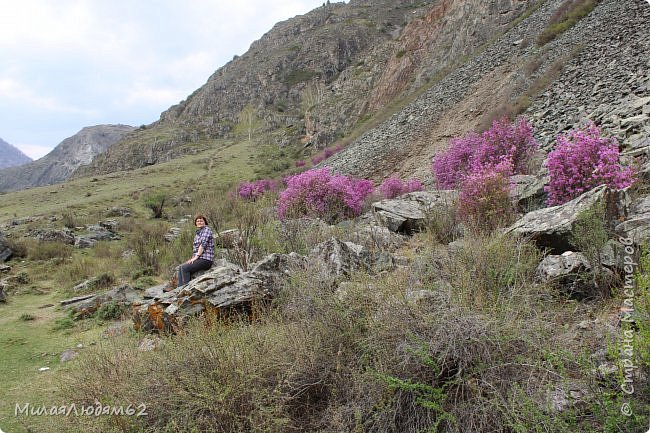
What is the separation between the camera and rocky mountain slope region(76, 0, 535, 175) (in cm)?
2972

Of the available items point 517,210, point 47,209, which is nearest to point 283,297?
point 517,210

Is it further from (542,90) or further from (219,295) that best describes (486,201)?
(542,90)

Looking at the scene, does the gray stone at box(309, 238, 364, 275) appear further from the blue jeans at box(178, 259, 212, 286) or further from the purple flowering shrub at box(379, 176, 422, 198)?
the purple flowering shrub at box(379, 176, 422, 198)

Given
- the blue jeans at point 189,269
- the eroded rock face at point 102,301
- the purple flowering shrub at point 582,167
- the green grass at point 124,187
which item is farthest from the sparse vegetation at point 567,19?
the green grass at point 124,187

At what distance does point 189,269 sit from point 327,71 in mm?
89541

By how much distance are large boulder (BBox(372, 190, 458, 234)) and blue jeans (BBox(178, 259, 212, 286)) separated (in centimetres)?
372

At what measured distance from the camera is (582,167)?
16.4ft

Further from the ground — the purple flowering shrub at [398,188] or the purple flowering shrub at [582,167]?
the purple flowering shrub at [582,167]

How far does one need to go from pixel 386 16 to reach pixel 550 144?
343 feet

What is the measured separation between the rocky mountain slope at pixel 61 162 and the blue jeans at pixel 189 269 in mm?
173236

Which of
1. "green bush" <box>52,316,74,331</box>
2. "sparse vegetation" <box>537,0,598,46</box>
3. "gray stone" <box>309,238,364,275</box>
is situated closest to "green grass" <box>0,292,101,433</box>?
"green bush" <box>52,316,74,331</box>

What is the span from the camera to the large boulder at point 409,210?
717 cm

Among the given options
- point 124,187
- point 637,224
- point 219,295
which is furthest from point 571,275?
point 124,187

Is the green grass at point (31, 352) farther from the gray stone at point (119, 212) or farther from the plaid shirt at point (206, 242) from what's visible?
the gray stone at point (119, 212)
